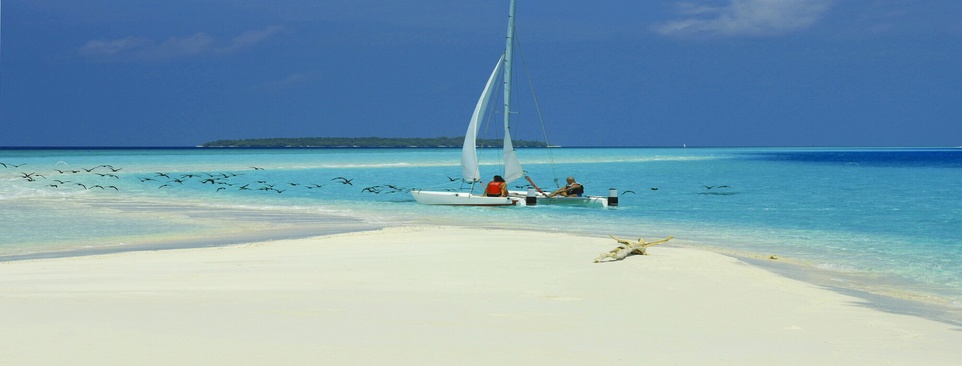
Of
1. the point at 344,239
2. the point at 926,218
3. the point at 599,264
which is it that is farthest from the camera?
the point at 926,218

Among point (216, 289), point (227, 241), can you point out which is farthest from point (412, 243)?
point (216, 289)

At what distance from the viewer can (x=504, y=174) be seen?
35.2 m

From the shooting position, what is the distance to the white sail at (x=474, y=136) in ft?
114

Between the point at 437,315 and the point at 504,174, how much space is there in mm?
26076

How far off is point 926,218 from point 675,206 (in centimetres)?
936

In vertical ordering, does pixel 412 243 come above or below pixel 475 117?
below

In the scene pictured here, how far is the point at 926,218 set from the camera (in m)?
29.0

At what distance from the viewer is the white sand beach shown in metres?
7.50

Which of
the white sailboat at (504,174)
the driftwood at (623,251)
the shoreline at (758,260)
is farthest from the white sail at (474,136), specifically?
the driftwood at (623,251)

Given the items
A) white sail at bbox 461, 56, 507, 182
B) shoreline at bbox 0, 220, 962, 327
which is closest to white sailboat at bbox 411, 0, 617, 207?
white sail at bbox 461, 56, 507, 182

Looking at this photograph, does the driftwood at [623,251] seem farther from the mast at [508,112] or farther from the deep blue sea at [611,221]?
the mast at [508,112]

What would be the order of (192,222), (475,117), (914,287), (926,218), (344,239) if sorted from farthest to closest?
(475,117)
(926,218)
(192,222)
(344,239)
(914,287)

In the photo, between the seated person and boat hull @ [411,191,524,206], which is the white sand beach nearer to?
boat hull @ [411,191,524,206]

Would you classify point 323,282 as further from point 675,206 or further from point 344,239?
point 675,206
